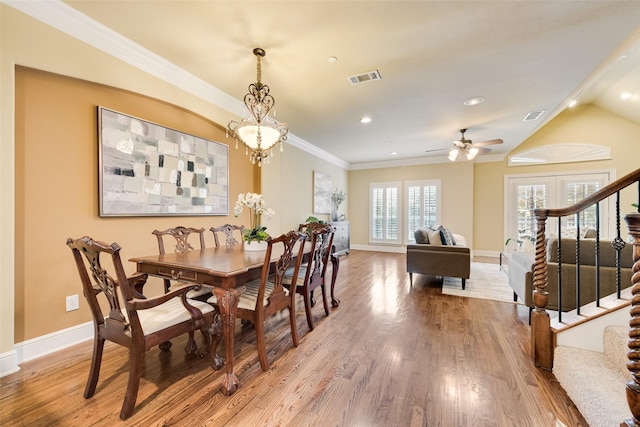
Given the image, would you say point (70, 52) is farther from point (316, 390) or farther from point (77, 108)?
point (316, 390)

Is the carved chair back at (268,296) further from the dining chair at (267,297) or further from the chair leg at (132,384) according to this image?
the chair leg at (132,384)

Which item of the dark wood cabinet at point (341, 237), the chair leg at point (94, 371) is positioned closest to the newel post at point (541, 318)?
the chair leg at point (94, 371)

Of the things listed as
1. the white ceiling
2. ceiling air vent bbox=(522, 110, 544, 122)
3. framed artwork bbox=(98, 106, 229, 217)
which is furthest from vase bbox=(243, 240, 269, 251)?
ceiling air vent bbox=(522, 110, 544, 122)

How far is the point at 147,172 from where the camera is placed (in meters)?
2.80

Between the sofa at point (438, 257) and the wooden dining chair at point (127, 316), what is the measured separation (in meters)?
3.44

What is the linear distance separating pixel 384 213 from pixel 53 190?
731 cm

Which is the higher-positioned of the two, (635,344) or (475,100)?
(475,100)

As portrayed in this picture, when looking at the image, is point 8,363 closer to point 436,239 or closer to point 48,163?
point 48,163

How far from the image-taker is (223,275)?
168 cm

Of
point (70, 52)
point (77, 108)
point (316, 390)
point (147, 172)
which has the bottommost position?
point (316, 390)

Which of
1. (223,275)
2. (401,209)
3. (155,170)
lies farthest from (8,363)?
(401,209)

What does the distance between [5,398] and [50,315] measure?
705mm

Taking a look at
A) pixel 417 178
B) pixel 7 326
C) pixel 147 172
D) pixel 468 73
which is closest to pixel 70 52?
pixel 147 172

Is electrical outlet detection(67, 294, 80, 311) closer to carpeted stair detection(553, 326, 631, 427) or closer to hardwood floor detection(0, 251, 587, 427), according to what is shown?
hardwood floor detection(0, 251, 587, 427)
